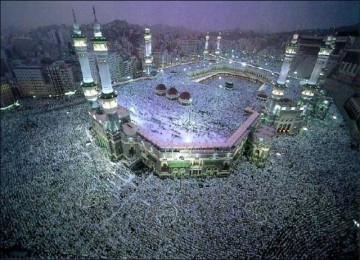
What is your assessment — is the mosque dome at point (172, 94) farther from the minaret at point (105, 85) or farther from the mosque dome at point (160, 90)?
the minaret at point (105, 85)

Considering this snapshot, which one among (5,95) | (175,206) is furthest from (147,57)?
(175,206)

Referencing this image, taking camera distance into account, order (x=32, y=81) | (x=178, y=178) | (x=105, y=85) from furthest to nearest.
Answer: (x=32, y=81) → (x=105, y=85) → (x=178, y=178)

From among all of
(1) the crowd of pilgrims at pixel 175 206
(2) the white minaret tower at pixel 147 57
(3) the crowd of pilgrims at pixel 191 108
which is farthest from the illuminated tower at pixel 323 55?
(2) the white minaret tower at pixel 147 57

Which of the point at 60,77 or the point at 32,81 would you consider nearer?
the point at 32,81

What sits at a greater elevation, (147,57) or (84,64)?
(84,64)

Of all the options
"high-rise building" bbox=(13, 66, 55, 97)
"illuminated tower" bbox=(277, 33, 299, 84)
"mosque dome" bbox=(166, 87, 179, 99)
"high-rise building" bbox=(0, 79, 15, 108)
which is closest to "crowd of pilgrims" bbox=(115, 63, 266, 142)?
"mosque dome" bbox=(166, 87, 179, 99)

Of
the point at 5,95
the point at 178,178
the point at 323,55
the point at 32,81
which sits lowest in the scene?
the point at 178,178

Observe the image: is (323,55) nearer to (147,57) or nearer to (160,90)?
(160,90)

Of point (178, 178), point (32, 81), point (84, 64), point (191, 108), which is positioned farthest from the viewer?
point (32, 81)

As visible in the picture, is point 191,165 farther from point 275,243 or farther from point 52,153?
point 52,153
